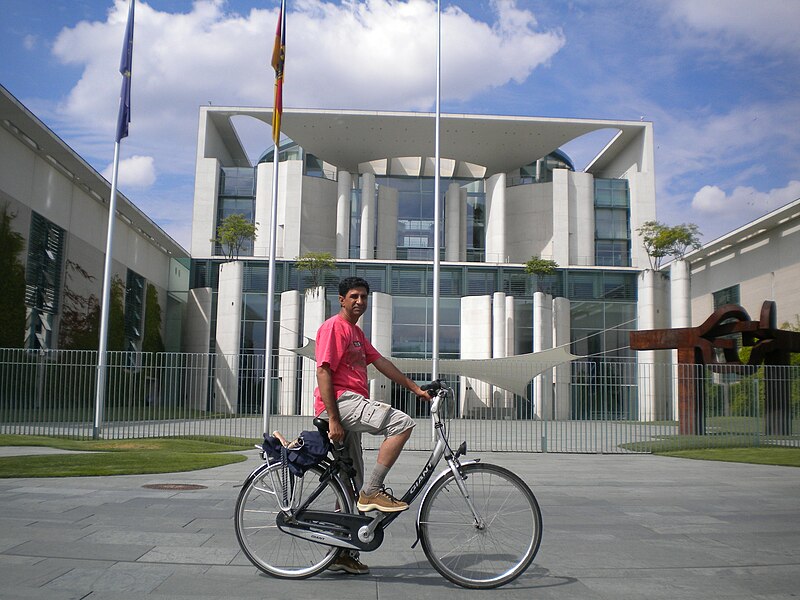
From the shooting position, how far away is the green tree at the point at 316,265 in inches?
1489

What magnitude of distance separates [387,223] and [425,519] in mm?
41996

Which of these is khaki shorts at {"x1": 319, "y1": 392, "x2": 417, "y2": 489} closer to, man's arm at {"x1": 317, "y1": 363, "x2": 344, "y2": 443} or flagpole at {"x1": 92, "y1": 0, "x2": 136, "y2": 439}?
man's arm at {"x1": 317, "y1": 363, "x2": 344, "y2": 443}

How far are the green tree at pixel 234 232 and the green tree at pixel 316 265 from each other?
13.5 ft

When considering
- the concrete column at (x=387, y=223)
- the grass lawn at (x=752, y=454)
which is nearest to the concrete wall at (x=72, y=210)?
the concrete column at (x=387, y=223)

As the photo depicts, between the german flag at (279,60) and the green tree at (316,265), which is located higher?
the german flag at (279,60)

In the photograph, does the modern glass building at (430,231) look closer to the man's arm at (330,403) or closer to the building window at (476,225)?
the building window at (476,225)

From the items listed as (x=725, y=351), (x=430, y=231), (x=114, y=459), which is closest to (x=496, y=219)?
(x=430, y=231)

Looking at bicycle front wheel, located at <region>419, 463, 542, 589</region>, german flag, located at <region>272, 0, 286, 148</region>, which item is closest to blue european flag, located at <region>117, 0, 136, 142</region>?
german flag, located at <region>272, 0, 286, 148</region>

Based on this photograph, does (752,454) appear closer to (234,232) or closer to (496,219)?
(234,232)

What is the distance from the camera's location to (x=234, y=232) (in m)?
40.3

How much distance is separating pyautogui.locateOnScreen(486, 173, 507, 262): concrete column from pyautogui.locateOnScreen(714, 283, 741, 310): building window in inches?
570

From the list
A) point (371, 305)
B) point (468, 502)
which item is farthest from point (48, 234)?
point (468, 502)

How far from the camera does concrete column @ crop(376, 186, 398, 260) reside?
4547 centimetres

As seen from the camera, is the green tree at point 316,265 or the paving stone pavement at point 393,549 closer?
the paving stone pavement at point 393,549
